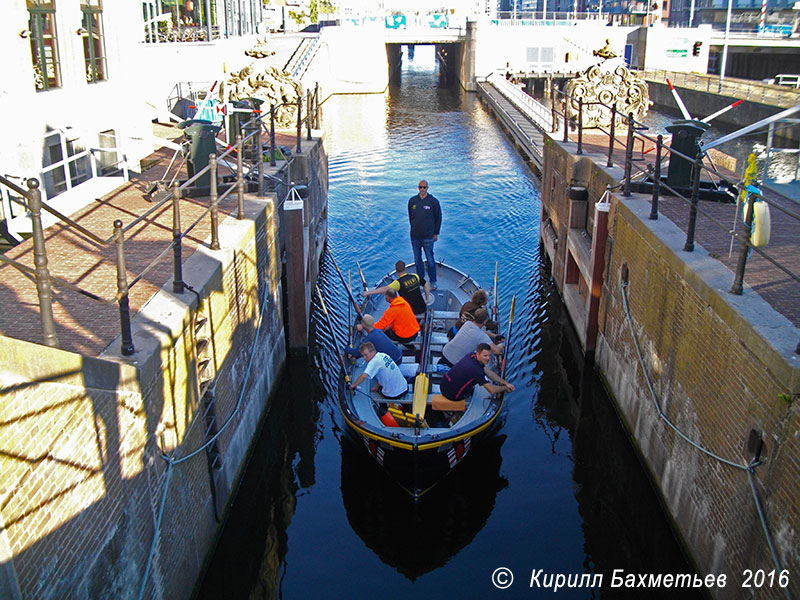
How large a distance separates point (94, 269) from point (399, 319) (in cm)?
486

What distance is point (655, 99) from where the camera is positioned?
176 feet

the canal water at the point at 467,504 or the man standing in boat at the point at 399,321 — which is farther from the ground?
the man standing in boat at the point at 399,321

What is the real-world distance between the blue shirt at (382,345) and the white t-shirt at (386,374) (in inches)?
18.8

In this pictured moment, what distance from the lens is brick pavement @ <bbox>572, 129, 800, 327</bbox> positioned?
25.2 feet

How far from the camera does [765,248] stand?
31.9 ft

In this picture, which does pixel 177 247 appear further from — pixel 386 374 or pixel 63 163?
pixel 63 163

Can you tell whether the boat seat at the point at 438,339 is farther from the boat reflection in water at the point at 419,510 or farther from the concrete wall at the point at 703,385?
the concrete wall at the point at 703,385

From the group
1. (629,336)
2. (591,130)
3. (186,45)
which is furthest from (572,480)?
(186,45)

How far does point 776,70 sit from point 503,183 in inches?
1651

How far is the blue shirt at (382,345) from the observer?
10836 mm

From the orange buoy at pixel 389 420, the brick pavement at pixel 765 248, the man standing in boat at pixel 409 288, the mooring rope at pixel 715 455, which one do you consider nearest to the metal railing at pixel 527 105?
the man standing in boat at pixel 409 288

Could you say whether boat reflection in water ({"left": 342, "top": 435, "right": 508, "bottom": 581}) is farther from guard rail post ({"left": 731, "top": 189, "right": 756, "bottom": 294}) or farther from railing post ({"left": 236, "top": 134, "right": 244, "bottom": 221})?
guard rail post ({"left": 731, "top": 189, "right": 756, "bottom": 294})

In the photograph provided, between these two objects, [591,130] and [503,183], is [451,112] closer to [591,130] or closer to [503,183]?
[503,183]

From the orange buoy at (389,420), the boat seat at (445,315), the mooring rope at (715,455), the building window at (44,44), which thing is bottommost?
the orange buoy at (389,420)
